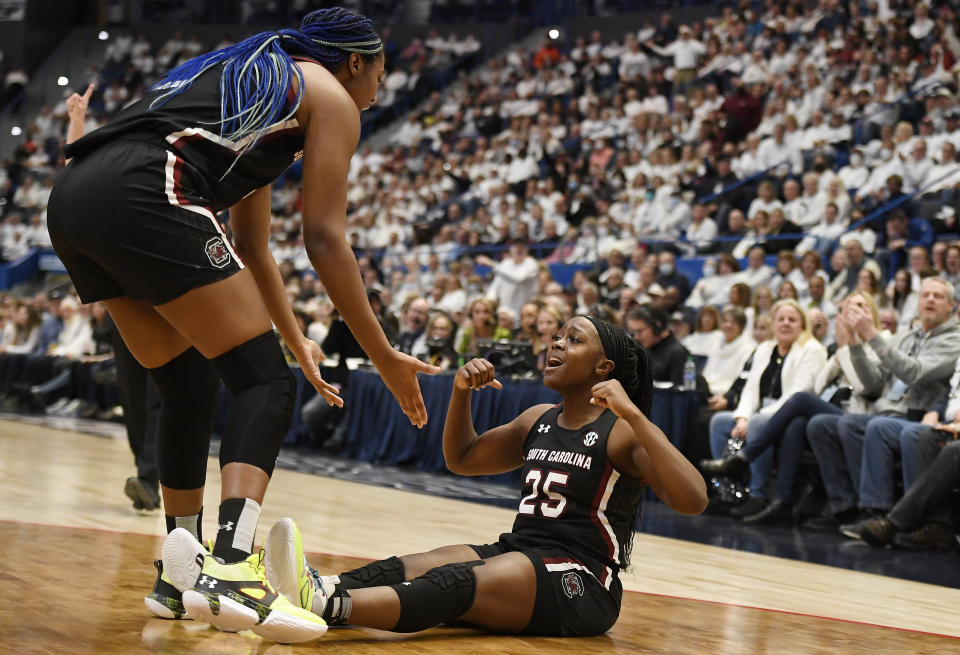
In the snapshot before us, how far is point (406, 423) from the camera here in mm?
9109

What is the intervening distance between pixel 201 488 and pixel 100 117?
2042 cm

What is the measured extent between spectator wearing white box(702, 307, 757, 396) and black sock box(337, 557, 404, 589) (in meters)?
5.44

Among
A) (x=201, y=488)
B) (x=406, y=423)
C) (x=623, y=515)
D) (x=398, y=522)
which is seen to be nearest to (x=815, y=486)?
(x=398, y=522)

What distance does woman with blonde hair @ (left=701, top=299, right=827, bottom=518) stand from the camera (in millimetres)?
6934

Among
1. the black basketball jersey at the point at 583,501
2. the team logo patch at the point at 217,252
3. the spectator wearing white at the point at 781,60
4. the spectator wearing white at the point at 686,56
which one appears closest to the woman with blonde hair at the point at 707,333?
the black basketball jersey at the point at 583,501

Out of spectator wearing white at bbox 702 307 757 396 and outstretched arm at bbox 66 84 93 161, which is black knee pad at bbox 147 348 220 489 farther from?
spectator wearing white at bbox 702 307 757 396

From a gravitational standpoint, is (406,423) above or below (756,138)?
below

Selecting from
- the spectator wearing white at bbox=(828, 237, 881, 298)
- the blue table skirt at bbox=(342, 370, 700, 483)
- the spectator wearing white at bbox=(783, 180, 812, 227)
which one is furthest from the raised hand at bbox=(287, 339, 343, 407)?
the spectator wearing white at bbox=(783, 180, 812, 227)

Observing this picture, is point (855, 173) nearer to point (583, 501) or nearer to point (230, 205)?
point (583, 501)

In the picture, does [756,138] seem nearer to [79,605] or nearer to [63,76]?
[79,605]

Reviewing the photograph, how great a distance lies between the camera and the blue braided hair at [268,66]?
8.61 feet

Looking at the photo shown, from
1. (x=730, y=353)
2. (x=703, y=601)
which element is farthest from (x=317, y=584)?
(x=730, y=353)

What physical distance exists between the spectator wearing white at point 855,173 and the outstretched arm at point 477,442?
890 centimetres

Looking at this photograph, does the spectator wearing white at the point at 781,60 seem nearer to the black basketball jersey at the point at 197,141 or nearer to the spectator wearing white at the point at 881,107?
the spectator wearing white at the point at 881,107
